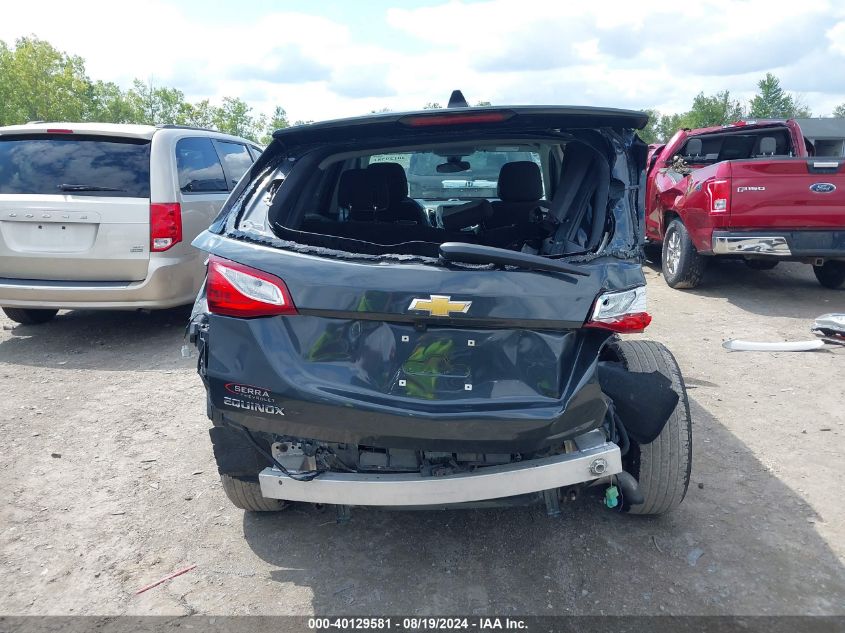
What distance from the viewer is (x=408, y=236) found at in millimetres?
3609

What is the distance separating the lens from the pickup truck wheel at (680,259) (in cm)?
803

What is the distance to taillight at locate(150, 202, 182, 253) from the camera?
19.0 feet

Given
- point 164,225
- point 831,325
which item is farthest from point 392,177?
point 831,325

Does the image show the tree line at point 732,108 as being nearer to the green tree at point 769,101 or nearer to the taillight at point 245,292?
the green tree at point 769,101

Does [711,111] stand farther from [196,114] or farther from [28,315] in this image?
[28,315]

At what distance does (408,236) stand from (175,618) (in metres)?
2.09

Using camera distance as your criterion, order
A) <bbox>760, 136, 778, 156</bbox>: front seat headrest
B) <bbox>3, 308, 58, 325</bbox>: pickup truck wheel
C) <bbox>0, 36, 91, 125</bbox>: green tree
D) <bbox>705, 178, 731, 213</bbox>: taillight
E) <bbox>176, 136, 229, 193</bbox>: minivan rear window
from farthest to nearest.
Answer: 1. <bbox>0, 36, 91, 125</bbox>: green tree
2. <bbox>760, 136, 778, 156</bbox>: front seat headrest
3. <bbox>705, 178, 731, 213</bbox>: taillight
4. <bbox>3, 308, 58, 325</bbox>: pickup truck wheel
5. <bbox>176, 136, 229, 193</bbox>: minivan rear window

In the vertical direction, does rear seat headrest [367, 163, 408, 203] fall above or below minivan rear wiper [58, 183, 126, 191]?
above

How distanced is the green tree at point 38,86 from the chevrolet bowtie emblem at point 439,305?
149ft

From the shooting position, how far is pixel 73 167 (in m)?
5.79

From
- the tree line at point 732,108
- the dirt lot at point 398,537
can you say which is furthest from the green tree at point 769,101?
the dirt lot at point 398,537

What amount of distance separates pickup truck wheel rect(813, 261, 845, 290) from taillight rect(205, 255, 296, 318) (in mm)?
Result: 7938

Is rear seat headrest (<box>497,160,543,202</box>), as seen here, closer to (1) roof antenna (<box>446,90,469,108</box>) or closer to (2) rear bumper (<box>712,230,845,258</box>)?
(1) roof antenna (<box>446,90,469,108</box>)

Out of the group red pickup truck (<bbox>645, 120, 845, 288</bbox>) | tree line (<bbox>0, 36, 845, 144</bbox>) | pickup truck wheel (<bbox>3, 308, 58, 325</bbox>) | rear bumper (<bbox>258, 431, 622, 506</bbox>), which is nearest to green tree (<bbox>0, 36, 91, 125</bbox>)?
tree line (<bbox>0, 36, 845, 144</bbox>)
